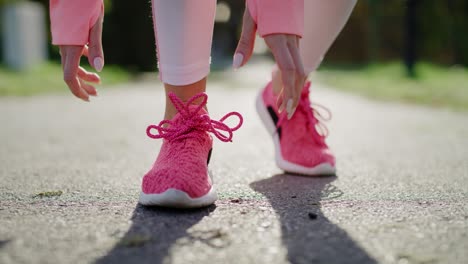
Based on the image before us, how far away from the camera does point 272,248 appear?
3.23 feet

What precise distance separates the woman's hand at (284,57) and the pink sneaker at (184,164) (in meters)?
0.19

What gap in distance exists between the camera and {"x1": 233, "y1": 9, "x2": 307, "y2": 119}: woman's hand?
1.21m

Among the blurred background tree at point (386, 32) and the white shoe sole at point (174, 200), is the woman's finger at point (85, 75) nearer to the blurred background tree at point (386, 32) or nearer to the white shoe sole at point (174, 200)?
the white shoe sole at point (174, 200)

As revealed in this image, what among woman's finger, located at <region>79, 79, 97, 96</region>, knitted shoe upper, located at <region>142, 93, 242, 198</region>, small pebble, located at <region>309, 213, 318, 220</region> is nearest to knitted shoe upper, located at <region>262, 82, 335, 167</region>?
knitted shoe upper, located at <region>142, 93, 242, 198</region>

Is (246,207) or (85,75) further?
(85,75)

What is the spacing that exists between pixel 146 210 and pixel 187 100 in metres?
0.31

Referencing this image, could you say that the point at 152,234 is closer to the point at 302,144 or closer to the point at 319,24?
the point at 302,144

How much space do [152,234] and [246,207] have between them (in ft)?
0.96

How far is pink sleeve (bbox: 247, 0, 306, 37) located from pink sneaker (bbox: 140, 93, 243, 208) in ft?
0.84

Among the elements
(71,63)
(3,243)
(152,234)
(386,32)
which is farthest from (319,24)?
(386,32)

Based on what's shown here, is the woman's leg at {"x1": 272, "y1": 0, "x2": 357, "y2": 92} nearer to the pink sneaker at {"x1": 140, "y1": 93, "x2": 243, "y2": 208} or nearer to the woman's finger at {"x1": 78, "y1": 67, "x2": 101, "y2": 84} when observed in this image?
the pink sneaker at {"x1": 140, "y1": 93, "x2": 243, "y2": 208}

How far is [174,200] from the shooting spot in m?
1.21

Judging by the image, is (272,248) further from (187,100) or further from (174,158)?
(187,100)

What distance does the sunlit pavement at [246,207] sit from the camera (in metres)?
0.97
